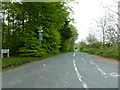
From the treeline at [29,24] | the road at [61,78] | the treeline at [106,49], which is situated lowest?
the road at [61,78]

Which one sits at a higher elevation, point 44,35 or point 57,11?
point 57,11

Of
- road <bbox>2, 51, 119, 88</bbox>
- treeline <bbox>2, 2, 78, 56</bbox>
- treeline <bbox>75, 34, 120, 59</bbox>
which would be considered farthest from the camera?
treeline <bbox>75, 34, 120, 59</bbox>

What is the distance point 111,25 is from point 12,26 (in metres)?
15.4

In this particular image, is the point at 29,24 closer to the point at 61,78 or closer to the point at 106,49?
the point at 61,78

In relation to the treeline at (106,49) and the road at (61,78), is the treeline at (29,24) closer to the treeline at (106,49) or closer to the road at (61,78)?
the road at (61,78)

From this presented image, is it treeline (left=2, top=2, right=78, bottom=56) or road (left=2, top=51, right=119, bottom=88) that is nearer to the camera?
road (left=2, top=51, right=119, bottom=88)

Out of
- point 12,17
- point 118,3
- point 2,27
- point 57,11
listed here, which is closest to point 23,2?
point 12,17

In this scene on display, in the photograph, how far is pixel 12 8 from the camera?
42.2ft

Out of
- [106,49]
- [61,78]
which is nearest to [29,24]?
[61,78]

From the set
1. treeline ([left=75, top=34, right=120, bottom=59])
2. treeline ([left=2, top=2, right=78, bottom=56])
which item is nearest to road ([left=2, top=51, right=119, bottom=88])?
treeline ([left=2, top=2, right=78, bottom=56])

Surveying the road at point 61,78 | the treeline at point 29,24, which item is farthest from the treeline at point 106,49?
the road at point 61,78

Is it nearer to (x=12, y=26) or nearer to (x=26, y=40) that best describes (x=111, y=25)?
(x=26, y=40)

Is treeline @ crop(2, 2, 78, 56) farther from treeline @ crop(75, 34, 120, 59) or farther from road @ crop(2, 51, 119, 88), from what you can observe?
treeline @ crop(75, 34, 120, 59)

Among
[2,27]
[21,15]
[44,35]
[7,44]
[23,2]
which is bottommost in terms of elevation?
[7,44]
